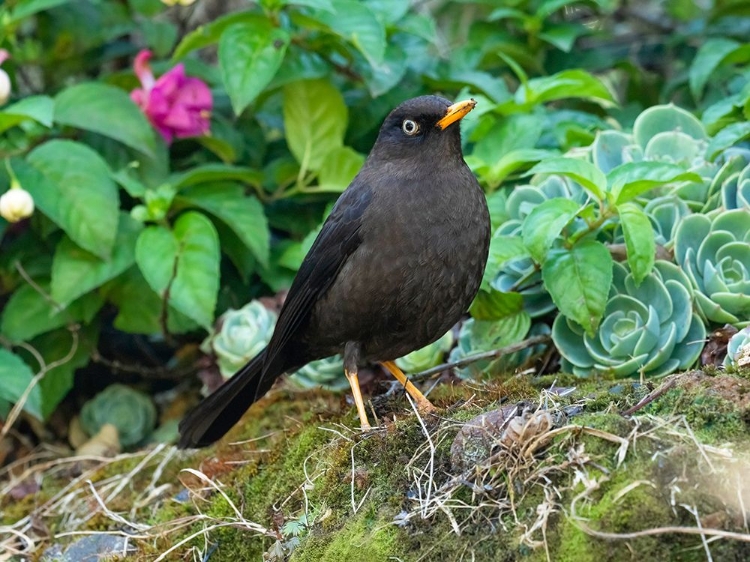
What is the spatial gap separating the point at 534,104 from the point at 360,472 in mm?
2373

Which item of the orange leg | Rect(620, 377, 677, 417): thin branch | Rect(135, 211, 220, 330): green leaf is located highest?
Rect(620, 377, 677, 417): thin branch

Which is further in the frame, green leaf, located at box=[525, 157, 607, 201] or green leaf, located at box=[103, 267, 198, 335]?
green leaf, located at box=[103, 267, 198, 335]

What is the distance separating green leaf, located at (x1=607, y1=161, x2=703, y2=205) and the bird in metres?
0.52

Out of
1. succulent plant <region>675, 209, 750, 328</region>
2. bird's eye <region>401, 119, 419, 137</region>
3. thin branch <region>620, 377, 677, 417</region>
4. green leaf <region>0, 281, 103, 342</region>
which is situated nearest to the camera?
thin branch <region>620, 377, 677, 417</region>

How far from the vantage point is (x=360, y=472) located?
304 cm

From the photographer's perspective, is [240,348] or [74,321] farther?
[74,321]

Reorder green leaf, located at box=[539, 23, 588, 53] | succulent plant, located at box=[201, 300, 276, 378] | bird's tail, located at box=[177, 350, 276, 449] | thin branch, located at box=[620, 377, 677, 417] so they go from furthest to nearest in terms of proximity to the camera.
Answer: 1. green leaf, located at box=[539, 23, 588, 53]
2. succulent plant, located at box=[201, 300, 276, 378]
3. bird's tail, located at box=[177, 350, 276, 449]
4. thin branch, located at box=[620, 377, 677, 417]

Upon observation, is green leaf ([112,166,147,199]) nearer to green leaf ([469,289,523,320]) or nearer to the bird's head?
the bird's head

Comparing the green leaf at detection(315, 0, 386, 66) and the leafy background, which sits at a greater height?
the green leaf at detection(315, 0, 386, 66)

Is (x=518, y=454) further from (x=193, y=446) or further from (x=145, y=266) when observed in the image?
(x=145, y=266)

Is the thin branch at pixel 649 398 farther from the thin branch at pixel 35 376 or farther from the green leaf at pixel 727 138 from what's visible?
the thin branch at pixel 35 376

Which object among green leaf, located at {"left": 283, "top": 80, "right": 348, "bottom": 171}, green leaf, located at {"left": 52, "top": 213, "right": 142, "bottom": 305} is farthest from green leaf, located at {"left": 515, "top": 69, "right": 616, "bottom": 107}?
green leaf, located at {"left": 52, "top": 213, "right": 142, "bottom": 305}

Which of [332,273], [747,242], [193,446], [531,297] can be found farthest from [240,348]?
[747,242]

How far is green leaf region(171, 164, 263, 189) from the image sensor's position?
4.71 m
